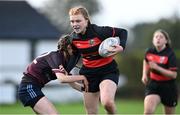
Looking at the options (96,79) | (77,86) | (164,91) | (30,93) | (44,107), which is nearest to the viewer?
A: (44,107)

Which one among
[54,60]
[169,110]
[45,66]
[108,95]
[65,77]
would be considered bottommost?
[169,110]

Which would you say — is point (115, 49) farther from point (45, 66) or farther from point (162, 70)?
point (162, 70)

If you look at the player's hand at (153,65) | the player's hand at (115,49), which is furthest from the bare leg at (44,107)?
the player's hand at (153,65)

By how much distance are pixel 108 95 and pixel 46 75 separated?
3.45 ft

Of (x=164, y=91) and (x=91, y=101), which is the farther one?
(x=164, y=91)

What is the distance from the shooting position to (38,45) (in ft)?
126

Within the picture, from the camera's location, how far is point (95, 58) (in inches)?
444

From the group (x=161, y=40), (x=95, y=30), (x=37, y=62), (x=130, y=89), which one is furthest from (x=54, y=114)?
(x=130, y=89)

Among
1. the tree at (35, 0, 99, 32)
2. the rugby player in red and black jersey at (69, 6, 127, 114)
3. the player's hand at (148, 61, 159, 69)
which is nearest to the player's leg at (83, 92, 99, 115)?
the rugby player in red and black jersey at (69, 6, 127, 114)

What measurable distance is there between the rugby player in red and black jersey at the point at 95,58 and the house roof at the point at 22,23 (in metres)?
27.2

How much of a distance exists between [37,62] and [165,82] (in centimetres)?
391

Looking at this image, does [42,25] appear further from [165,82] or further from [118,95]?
[165,82]

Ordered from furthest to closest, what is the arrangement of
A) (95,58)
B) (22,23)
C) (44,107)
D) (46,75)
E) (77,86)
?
(22,23) < (95,58) < (77,86) < (46,75) < (44,107)

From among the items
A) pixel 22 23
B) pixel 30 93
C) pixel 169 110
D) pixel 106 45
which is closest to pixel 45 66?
pixel 30 93
